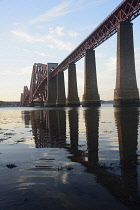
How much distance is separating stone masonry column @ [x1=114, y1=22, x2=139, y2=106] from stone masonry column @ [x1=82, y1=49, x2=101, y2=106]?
50.2 ft

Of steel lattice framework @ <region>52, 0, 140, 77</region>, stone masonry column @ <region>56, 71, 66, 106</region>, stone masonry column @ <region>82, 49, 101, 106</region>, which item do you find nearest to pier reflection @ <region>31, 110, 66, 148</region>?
steel lattice framework @ <region>52, 0, 140, 77</region>

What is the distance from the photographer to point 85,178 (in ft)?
13.4

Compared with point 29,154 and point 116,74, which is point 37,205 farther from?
point 116,74

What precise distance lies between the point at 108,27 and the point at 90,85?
15466 millimetres

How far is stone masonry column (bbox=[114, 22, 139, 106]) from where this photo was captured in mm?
40250

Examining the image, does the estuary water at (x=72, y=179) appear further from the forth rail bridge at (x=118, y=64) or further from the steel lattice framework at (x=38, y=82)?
the steel lattice framework at (x=38, y=82)

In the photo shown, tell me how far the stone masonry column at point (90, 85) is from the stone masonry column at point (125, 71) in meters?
15.3

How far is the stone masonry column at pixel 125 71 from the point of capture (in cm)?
4025

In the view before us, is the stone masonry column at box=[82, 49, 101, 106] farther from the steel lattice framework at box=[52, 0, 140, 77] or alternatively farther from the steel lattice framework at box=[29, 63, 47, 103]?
the steel lattice framework at box=[29, 63, 47, 103]

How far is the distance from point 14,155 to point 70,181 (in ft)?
10.1

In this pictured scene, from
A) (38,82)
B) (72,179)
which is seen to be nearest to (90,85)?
(72,179)

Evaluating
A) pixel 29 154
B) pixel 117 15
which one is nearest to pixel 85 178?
pixel 29 154

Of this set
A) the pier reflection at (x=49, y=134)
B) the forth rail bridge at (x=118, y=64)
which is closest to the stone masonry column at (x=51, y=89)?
the forth rail bridge at (x=118, y=64)

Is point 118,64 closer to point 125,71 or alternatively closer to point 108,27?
point 125,71
